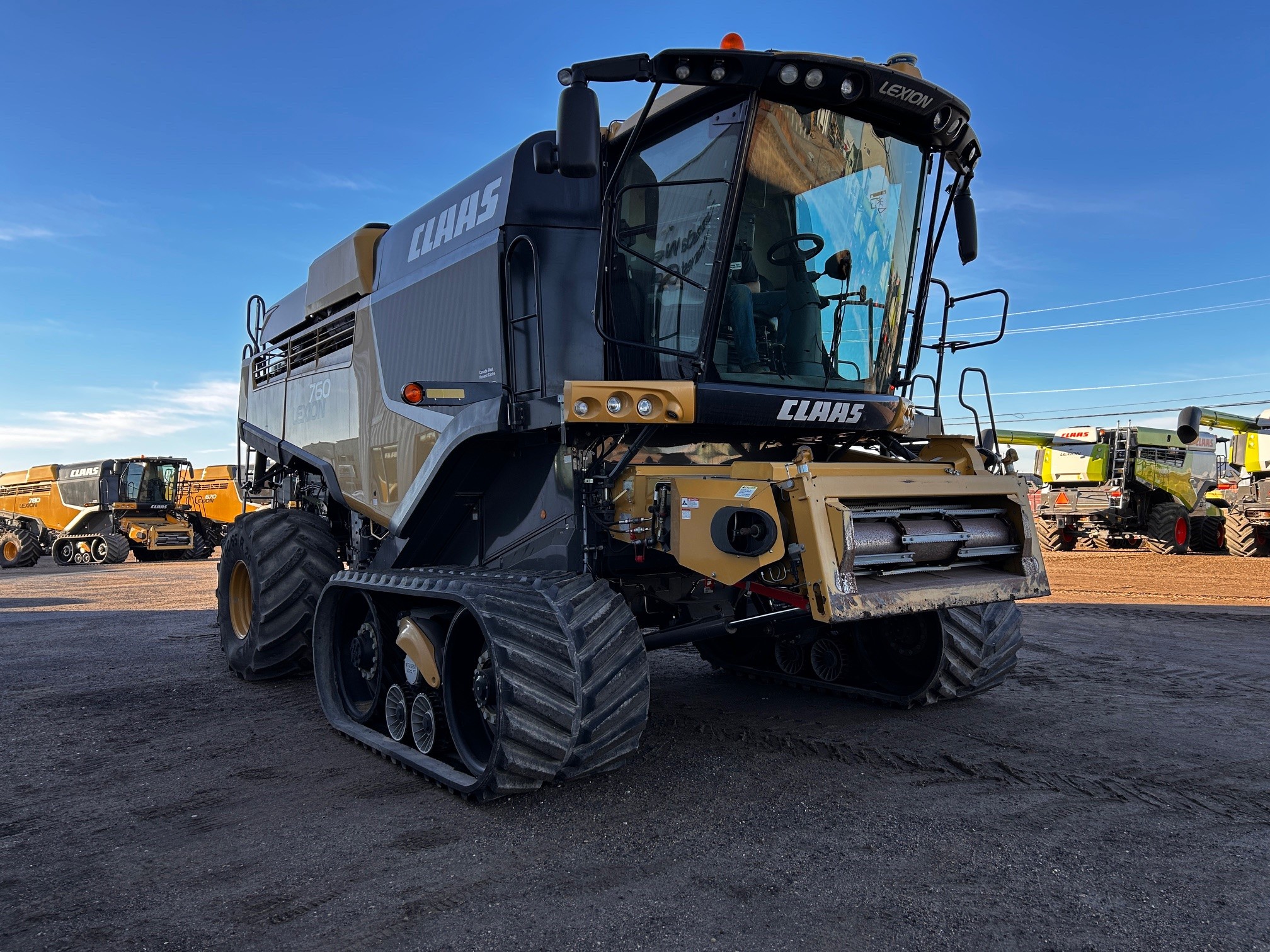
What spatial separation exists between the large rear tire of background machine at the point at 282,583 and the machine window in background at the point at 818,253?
362cm

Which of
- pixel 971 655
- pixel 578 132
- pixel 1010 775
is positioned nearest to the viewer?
pixel 578 132

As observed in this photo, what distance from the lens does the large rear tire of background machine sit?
636 cm

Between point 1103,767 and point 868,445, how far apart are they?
2.04 m

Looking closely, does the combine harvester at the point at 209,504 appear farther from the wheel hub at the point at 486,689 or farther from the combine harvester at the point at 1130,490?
the wheel hub at the point at 486,689

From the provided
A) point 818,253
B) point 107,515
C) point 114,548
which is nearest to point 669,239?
point 818,253

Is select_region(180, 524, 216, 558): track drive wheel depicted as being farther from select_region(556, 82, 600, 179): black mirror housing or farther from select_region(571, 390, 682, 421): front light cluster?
select_region(556, 82, 600, 179): black mirror housing

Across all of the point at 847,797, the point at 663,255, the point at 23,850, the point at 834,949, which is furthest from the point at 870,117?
the point at 23,850

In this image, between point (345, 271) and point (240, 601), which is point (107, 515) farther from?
point (345, 271)

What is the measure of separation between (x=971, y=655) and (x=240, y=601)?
212 inches

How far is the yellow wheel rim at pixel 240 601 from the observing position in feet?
23.6

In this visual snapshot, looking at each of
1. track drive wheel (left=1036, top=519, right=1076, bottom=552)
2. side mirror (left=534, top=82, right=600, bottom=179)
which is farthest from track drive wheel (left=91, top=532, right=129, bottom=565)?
side mirror (left=534, top=82, right=600, bottom=179)

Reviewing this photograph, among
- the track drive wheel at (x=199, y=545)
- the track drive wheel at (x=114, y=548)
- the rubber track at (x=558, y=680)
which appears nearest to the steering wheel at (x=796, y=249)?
the rubber track at (x=558, y=680)

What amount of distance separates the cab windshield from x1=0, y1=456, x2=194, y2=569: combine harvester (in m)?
0.02

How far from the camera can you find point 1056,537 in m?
23.5
